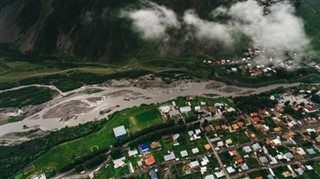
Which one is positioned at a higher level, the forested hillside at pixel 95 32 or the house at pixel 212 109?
the forested hillside at pixel 95 32

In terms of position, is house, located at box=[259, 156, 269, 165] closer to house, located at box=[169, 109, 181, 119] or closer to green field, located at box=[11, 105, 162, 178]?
house, located at box=[169, 109, 181, 119]

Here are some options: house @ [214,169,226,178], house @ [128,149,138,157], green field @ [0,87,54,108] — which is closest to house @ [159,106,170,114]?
house @ [128,149,138,157]

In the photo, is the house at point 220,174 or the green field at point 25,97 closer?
the house at point 220,174

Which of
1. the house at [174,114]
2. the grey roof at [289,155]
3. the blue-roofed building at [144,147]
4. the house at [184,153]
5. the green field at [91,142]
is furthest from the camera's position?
the house at [174,114]

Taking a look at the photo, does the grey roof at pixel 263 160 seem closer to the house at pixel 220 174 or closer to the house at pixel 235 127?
the house at pixel 220 174

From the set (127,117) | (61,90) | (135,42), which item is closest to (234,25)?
(135,42)

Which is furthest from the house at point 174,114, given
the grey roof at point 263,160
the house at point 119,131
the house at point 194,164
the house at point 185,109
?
the grey roof at point 263,160

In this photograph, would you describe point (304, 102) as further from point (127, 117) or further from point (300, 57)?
point (127, 117)
